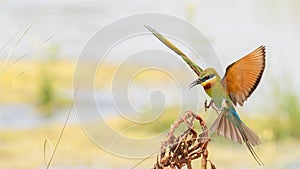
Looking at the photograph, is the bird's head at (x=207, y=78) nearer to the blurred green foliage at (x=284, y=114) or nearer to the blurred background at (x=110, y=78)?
the blurred background at (x=110, y=78)

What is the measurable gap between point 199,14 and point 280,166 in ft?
2.01

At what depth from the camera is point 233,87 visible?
29.3 inches

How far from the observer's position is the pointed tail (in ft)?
2.36

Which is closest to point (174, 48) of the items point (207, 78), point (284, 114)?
point (207, 78)

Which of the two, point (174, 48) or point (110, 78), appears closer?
point (174, 48)

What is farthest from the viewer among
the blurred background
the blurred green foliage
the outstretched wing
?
the blurred green foliage

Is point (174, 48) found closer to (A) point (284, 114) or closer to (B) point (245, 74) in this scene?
(B) point (245, 74)

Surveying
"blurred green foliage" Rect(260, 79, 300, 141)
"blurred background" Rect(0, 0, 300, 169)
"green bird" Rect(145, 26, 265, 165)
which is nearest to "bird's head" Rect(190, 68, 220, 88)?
"green bird" Rect(145, 26, 265, 165)

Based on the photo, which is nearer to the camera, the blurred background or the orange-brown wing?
the orange-brown wing

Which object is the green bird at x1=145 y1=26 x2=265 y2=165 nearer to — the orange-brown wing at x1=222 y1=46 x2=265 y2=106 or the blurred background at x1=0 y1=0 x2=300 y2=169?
the orange-brown wing at x1=222 y1=46 x2=265 y2=106

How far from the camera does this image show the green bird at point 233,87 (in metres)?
0.72

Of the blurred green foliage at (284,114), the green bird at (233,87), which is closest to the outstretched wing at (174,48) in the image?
the green bird at (233,87)

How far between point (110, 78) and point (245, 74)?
5.97 feet

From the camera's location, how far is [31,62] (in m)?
2.60
